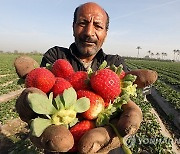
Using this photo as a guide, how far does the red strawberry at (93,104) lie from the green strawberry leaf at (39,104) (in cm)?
21

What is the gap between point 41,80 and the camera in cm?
125

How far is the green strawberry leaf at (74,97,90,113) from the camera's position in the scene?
3.71 ft

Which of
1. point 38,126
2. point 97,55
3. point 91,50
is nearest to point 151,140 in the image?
point 97,55

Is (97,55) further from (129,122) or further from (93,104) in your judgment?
(129,122)

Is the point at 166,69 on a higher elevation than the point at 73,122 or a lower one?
lower

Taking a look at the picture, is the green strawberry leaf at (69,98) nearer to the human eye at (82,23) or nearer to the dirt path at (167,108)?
the human eye at (82,23)

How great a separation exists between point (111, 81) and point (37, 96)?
39 centimetres

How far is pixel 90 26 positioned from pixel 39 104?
107 centimetres

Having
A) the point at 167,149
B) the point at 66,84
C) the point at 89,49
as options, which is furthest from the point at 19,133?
the point at 66,84

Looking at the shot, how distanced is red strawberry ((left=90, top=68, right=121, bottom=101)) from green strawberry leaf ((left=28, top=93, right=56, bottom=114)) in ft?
0.93

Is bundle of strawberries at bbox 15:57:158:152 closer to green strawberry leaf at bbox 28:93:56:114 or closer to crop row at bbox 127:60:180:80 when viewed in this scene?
green strawberry leaf at bbox 28:93:56:114

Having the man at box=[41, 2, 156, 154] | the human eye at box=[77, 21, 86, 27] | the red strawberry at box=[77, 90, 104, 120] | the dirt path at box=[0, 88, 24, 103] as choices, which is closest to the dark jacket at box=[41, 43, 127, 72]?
the man at box=[41, 2, 156, 154]

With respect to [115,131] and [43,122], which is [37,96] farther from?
[115,131]

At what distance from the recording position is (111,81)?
128cm
